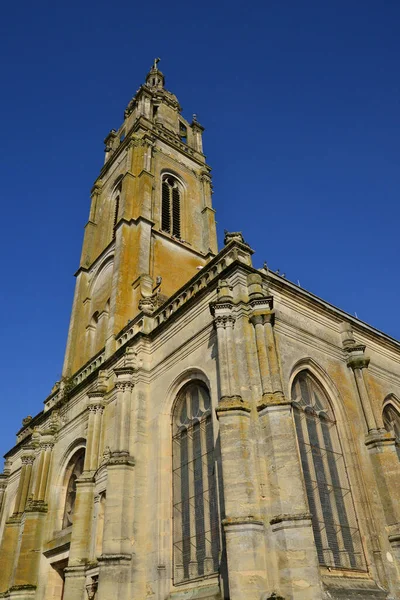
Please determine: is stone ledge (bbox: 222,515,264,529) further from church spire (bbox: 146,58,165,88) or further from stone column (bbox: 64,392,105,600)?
church spire (bbox: 146,58,165,88)

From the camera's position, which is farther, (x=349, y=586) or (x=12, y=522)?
(x=12, y=522)

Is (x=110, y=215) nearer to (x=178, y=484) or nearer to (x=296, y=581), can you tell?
(x=178, y=484)

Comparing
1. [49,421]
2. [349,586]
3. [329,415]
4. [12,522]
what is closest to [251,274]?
[329,415]

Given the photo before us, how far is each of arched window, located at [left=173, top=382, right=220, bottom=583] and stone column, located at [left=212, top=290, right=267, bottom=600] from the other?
2073 millimetres

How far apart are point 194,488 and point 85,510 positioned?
16.0 ft

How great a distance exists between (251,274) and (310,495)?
21.0ft

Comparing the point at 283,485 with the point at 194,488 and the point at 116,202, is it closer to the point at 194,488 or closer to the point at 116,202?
the point at 194,488

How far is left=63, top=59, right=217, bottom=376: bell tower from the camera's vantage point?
23.4 metres

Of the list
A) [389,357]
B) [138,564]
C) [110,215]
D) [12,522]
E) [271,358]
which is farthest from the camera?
[110,215]

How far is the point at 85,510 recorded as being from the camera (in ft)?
55.0

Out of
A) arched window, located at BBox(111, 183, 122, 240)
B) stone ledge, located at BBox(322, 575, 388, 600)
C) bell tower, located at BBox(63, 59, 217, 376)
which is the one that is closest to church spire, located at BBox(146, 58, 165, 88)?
bell tower, located at BBox(63, 59, 217, 376)

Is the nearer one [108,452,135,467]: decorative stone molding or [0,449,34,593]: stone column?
[108,452,135,467]: decorative stone molding

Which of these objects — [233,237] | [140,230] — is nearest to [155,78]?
[140,230]

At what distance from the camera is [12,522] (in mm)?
21531
